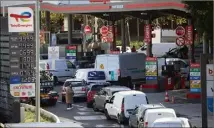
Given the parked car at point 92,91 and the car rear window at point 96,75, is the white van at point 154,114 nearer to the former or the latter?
the parked car at point 92,91

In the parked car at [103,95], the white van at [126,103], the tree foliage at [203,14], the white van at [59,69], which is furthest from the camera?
the white van at [59,69]

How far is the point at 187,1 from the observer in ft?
89.0

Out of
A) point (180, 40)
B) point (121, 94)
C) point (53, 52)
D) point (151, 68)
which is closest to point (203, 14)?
point (121, 94)

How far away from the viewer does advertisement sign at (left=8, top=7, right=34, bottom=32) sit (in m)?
22.4

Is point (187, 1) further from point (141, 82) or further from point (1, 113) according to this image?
point (141, 82)

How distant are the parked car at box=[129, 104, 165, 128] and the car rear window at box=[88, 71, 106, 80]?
13195mm

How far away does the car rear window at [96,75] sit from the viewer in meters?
38.3

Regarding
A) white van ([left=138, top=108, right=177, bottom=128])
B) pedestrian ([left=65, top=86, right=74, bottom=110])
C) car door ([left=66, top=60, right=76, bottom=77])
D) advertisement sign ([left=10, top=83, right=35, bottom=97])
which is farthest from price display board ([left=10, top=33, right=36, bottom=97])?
car door ([left=66, top=60, right=76, bottom=77])

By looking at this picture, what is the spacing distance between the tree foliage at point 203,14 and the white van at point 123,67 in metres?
13.5

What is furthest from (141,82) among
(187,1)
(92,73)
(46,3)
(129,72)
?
(187,1)

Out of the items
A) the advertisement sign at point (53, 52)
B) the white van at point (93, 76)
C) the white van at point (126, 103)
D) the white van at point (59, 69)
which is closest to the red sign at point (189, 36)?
the white van at point (93, 76)

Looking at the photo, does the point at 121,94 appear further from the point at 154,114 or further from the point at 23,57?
the point at 154,114

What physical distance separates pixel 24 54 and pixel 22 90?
11.8 feet

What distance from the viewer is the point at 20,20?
22531 mm
